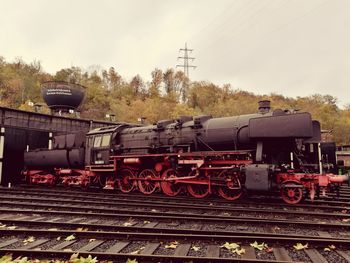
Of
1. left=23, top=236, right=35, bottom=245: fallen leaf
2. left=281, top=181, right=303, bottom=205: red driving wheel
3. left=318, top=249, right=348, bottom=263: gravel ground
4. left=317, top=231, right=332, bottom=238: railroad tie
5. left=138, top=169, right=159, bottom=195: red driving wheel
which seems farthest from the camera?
left=138, top=169, right=159, bottom=195: red driving wheel

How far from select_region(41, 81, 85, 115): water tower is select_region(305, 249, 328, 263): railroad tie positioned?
86.9 feet

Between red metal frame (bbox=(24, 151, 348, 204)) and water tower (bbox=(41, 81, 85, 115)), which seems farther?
water tower (bbox=(41, 81, 85, 115))

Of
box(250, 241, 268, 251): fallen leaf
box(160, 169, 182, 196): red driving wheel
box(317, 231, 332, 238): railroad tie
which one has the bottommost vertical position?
box(317, 231, 332, 238): railroad tie

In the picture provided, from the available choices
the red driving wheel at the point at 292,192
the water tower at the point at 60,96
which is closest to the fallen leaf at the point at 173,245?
the red driving wheel at the point at 292,192

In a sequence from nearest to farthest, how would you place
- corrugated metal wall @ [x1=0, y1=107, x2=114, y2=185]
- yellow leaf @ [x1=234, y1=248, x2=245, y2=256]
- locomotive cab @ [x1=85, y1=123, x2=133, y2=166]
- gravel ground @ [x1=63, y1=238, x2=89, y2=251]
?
yellow leaf @ [x1=234, y1=248, x2=245, y2=256]
gravel ground @ [x1=63, y1=238, x2=89, y2=251]
locomotive cab @ [x1=85, y1=123, x2=133, y2=166]
corrugated metal wall @ [x1=0, y1=107, x2=114, y2=185]

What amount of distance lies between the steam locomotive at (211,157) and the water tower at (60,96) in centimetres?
1240

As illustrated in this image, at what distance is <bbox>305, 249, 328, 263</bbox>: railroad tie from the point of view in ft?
15.7

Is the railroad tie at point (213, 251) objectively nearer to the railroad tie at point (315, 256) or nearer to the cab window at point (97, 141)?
the railroad tie at point (315, 256)

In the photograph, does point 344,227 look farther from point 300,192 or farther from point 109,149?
point 109,149

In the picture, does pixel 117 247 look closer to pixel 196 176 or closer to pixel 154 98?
pixel 196 176

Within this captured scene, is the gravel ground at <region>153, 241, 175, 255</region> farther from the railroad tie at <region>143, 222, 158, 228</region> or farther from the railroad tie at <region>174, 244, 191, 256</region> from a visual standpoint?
the railroad tie at <region>143, 222, 158, 228</region>

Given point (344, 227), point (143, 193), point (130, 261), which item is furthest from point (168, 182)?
point (130, 261)

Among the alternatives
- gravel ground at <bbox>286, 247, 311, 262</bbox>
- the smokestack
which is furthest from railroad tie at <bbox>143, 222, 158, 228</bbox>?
the smokestack

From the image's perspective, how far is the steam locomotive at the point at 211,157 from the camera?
386 inches
